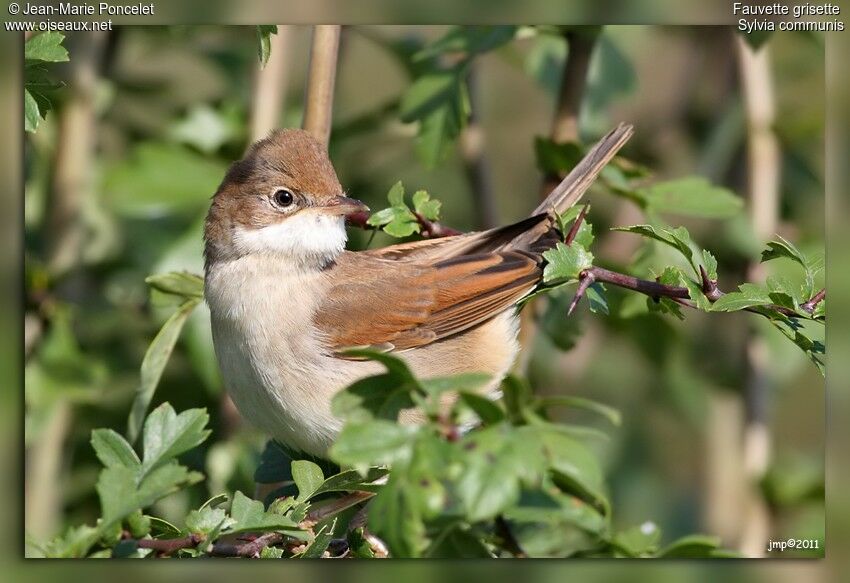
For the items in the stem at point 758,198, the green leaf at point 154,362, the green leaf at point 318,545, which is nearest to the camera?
the green leaf at point 318,545

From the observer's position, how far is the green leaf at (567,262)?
2.37 m

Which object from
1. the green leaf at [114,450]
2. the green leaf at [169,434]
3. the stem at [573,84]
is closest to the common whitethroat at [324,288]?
the stem at [573,84]

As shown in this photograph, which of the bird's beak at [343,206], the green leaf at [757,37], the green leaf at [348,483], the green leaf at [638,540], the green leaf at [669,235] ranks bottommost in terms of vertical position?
the green leaf at [638,540]

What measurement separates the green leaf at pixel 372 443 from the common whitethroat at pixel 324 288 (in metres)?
1.21

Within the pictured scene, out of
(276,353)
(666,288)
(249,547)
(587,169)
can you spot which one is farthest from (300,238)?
(666,288)

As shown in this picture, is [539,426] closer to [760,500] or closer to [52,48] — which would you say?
[52,48]

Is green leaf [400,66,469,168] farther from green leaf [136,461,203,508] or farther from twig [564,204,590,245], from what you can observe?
green leaf [136,461,203,508]

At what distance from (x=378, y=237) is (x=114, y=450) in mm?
2092

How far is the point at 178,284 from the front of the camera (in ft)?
10.4

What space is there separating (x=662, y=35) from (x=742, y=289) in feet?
9.53

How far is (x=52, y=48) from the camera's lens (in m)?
2.52

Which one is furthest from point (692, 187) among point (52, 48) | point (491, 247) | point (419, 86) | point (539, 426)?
point (52, 48)

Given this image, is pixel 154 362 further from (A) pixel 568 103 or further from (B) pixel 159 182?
(A) pixel 568 103

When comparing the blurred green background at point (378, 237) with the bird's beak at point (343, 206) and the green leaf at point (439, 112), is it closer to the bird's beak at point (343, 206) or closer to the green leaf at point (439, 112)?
the green leaf at point (439, 112)
